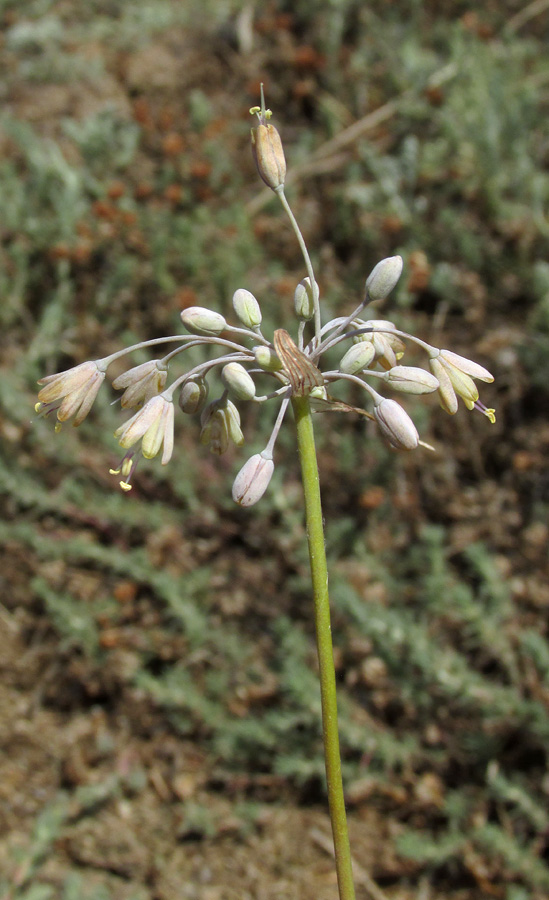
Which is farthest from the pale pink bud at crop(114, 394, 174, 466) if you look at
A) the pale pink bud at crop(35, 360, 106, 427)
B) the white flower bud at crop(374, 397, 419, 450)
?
the white flower bud at crop(374, 397, 419, 450)

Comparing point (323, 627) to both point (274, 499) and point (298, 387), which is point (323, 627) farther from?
point (274, 499)

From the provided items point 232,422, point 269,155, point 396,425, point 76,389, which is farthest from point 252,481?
point 269,155

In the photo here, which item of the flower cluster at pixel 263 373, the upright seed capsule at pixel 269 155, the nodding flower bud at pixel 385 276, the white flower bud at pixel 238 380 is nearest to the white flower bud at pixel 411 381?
the flower cluster at pixel 263 373

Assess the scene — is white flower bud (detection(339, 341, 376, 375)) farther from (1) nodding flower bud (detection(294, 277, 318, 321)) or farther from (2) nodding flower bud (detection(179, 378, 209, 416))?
(2) nodding flower bud (detection(179, 378, 209, 416))

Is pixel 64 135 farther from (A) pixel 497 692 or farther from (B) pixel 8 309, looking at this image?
(A) pixel 497 692

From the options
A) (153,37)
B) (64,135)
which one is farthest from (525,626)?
(153,37)

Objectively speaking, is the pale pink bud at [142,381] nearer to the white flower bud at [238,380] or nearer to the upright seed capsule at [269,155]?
the white flower bud at [238,380]

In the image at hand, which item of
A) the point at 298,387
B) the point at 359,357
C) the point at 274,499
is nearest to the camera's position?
the point at 298,387
